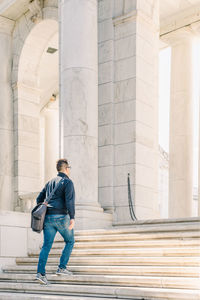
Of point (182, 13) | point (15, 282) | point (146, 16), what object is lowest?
point (15, 282)

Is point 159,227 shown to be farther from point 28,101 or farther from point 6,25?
point 6,25

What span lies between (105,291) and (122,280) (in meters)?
0.43

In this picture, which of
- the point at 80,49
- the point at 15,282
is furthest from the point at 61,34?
the point at 15,282

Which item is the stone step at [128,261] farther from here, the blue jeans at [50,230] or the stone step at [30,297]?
the stone step at [30,297]

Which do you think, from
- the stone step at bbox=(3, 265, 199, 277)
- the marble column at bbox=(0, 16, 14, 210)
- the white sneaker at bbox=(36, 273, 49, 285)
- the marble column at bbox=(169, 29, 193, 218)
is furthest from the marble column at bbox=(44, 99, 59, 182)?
the white sneaker at bbox=(36, 273, 49, 285)

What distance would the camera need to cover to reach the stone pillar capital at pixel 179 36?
22234 millimetres

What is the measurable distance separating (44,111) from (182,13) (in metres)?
12.0

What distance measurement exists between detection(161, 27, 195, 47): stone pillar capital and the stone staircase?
13.7 metres

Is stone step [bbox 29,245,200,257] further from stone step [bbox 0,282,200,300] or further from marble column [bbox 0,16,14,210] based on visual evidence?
marble column [bbox 0,16,14,210]

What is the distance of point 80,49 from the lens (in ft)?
44.0

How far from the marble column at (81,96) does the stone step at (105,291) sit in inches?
168

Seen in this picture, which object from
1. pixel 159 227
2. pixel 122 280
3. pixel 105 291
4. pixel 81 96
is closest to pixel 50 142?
pixel 81 96

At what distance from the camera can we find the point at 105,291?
7.69m

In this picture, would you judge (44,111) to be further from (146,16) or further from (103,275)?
(103,275)
